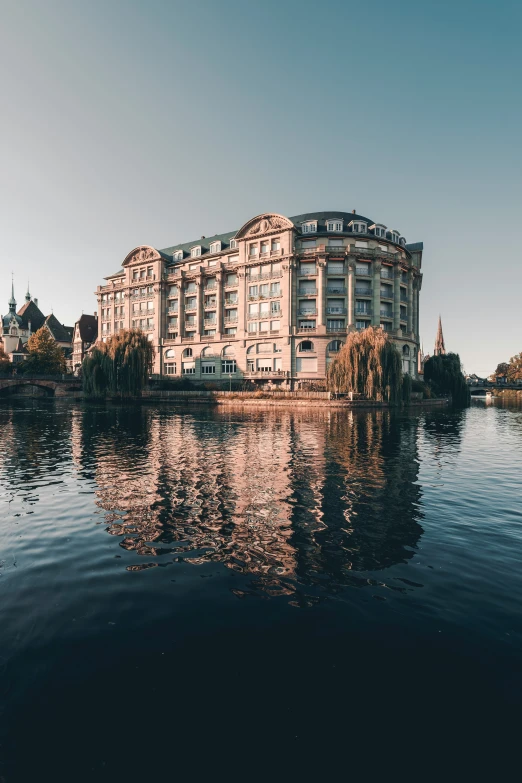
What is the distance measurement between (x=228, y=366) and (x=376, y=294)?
29.7 m

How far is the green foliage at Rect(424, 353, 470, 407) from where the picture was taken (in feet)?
214

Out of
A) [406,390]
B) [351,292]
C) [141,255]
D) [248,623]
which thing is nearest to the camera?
[248,623]

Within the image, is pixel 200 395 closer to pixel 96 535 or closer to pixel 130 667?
pixel 96 535

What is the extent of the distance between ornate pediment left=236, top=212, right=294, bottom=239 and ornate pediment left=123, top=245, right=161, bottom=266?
2190 centimetres

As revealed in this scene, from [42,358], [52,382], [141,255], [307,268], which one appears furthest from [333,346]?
[42,358]

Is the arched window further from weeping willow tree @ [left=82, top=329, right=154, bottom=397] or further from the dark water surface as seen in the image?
the dark water surface

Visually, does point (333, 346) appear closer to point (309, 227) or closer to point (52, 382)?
point (309, 227)

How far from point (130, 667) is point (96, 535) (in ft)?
15.8

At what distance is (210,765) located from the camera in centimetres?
371

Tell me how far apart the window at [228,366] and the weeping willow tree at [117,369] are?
19.4 meters

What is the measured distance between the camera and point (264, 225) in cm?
7312

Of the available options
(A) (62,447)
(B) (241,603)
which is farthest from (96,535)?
(A) (62,447)

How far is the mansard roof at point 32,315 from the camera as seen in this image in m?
127

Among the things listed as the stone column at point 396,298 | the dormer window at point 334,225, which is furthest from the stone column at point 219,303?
the stone column at point 396,298
